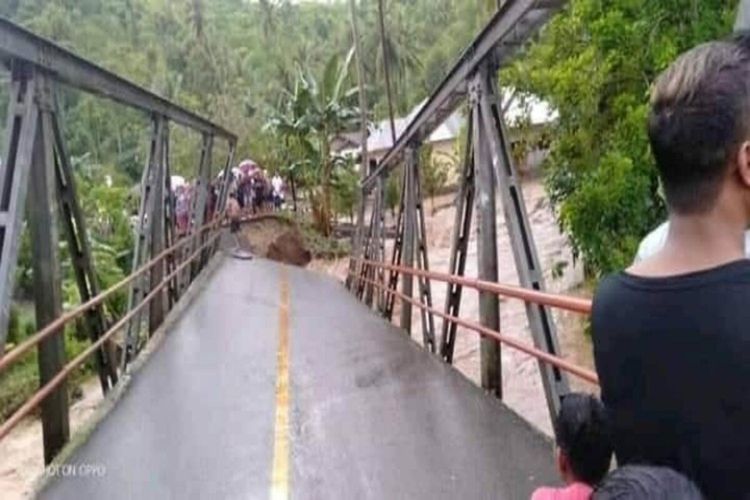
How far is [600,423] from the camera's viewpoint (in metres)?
2.21

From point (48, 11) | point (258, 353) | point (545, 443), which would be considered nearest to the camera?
point (545, 443)

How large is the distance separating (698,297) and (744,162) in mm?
251

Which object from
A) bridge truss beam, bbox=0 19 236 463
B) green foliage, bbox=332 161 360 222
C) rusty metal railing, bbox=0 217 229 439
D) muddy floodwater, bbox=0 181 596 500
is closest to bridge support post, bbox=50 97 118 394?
bridge truss beam, bbox=0 19 236 463

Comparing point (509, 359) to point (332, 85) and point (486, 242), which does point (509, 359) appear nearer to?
point (486, 242)

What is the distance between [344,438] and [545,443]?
1274 millimetres

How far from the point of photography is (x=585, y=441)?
222cm

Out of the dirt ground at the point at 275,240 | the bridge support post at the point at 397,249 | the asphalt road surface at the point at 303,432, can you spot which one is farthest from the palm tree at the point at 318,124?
the asphalt road surface at the point at 303,432

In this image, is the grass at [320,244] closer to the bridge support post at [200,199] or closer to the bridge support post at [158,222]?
the bridge support post at [200,199]

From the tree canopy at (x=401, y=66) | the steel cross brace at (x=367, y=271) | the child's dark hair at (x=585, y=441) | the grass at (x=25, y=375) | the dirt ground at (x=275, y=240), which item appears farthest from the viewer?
the dirt ground at (x=275, y=240)

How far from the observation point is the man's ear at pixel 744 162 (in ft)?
5.33

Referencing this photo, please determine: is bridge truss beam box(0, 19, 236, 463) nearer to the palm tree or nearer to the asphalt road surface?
the asphalt road surface

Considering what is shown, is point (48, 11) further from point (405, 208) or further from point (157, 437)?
point (157, 437)

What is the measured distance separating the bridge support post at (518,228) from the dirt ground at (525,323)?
2505mm

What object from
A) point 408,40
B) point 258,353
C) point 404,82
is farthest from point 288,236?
point 408,40
